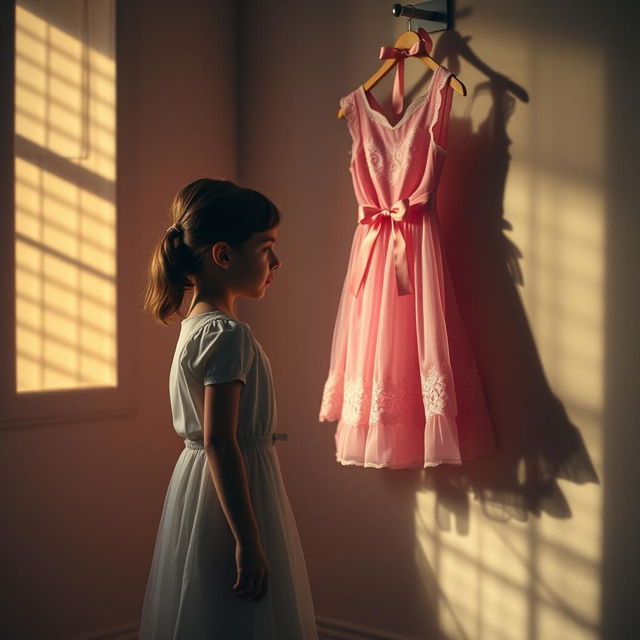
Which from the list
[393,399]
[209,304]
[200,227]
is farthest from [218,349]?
[393,399]

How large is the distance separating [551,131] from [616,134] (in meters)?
0.17

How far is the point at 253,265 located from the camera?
5.41 ft

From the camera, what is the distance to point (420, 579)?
8.01 ft

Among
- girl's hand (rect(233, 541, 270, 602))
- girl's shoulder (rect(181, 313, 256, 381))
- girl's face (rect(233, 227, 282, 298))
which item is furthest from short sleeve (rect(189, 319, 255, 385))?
girl's hand (rect(233, 541, 270, 602))

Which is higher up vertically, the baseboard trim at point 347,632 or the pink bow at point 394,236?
the pink bow at point 394,236

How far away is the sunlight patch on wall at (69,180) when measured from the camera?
100 inches

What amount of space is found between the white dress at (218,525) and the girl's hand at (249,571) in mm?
59

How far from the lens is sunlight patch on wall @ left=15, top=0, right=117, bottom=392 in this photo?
8.34 feet

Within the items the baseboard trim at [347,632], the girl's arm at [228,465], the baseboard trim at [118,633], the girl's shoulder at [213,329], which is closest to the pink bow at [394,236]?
the girl's shoulder at [213,329]

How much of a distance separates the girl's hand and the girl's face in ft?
1.59

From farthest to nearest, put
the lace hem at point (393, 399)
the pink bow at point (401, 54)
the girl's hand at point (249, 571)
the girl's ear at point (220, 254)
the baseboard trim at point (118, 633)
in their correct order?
the baseboard trim at point (118, 633) → the pink bow at point (401, 54) → the lace hem at point (393, 399) → the girl's ear at point (220, 254) → the girl's hand at point (249, 571)

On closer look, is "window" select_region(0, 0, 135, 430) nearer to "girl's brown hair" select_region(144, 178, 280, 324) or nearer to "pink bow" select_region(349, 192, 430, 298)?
"pink bow" select_region(349, 192, 430, 298)

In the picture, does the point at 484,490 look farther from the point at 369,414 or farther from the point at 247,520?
the point at 247,520

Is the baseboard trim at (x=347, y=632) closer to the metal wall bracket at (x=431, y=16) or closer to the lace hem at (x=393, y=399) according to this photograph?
the lace hem at (x=393, y=399)
